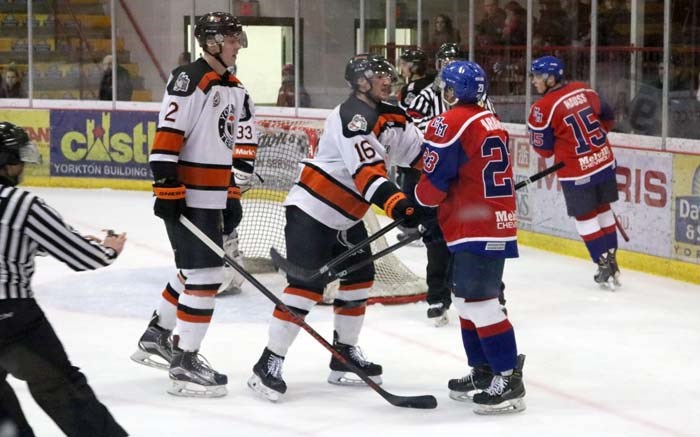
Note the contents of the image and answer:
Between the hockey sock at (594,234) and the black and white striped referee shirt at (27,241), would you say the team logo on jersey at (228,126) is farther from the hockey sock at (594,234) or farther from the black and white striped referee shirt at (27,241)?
the hockey sock at (594,234)

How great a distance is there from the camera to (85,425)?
3.02m

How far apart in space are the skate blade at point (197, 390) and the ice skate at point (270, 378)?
0.11 m

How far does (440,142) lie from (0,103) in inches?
290

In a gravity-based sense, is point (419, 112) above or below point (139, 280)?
above

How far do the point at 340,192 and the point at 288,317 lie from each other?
0.46 m

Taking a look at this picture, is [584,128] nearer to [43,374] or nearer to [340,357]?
[340,357]

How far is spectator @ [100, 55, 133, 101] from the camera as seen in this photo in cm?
1045

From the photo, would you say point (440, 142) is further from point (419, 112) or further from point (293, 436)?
point (419, 112)

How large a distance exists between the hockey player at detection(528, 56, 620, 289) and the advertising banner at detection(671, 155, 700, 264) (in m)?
0.44

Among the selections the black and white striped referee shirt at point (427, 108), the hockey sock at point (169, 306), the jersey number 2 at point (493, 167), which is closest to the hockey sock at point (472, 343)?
the jersey number 2 at point (493, 167)

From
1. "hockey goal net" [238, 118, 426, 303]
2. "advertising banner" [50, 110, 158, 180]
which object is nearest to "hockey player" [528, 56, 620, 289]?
"hockey goal net" [238, 118, 426, 303]

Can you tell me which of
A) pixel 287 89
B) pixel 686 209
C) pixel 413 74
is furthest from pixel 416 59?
pixel 287 89


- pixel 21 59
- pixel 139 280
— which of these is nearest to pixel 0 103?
pixel 21 59

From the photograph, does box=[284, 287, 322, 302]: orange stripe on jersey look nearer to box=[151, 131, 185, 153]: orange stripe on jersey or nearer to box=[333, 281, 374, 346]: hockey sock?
box=[333, 281, 374, 346]: hockey sock
